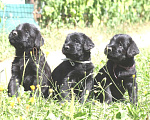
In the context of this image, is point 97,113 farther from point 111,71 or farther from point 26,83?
point 26,83

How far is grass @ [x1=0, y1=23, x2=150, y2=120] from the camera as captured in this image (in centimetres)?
254

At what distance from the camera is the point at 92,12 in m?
9.83

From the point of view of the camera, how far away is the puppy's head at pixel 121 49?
135 inches

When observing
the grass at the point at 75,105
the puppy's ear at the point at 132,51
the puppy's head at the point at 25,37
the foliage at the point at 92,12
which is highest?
the foliage at the point at 92,12

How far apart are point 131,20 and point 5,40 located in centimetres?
573

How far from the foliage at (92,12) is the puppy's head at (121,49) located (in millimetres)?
5024

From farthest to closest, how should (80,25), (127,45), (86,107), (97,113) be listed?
(80,25) → (127,45) → (86,107) → (97,113)

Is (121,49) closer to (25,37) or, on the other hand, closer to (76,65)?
(76,65)

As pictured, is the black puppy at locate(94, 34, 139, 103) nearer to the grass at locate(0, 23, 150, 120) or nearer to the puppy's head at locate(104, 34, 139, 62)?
the puppy's head at locate(104, 34, 139, 62)

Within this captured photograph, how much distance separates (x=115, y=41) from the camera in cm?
355

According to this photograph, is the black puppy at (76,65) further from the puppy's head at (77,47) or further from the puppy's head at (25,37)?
the puppy's head at (25,37)

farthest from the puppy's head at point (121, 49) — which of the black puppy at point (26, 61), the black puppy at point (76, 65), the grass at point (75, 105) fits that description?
the black puppy at point (26, 61)

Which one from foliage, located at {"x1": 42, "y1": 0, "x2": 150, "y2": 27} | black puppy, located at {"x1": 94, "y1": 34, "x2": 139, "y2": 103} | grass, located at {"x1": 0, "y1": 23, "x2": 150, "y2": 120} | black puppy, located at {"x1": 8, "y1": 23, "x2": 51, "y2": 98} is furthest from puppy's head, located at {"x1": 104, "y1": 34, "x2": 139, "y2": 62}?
foliage, located at {"x1": 42, "y1": 0, "x2": 150, "y2": 27}

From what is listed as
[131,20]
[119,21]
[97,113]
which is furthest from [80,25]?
[97,113]
